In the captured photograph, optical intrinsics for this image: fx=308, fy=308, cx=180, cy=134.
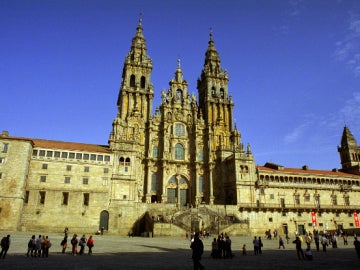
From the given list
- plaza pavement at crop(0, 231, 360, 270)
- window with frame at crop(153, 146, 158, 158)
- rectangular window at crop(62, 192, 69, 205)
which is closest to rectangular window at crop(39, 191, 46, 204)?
rectangular window at crop(62, 192, 69, 205)

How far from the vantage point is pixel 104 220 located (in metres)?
49.1

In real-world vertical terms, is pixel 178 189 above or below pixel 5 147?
below

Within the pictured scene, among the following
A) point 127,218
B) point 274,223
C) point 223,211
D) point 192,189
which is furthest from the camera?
point 192,189

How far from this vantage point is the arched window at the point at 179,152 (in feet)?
208

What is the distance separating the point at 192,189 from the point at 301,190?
871 inches

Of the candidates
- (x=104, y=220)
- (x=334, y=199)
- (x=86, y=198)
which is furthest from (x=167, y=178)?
(x=334, y=199)

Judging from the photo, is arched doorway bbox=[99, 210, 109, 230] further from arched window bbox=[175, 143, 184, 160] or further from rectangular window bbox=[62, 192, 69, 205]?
arched window bbox=[175, 143, 184, 160]

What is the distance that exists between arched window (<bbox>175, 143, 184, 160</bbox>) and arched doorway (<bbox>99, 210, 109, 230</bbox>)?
19.4 metres

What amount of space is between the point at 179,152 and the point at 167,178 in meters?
6.39

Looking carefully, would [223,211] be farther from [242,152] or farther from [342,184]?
[342,184]

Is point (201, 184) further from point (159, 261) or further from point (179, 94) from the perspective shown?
point (159, 261)

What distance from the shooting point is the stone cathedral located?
46719 mm

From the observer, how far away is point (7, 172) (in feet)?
148

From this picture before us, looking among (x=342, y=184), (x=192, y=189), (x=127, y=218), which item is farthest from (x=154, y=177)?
(x=342, y=184)
